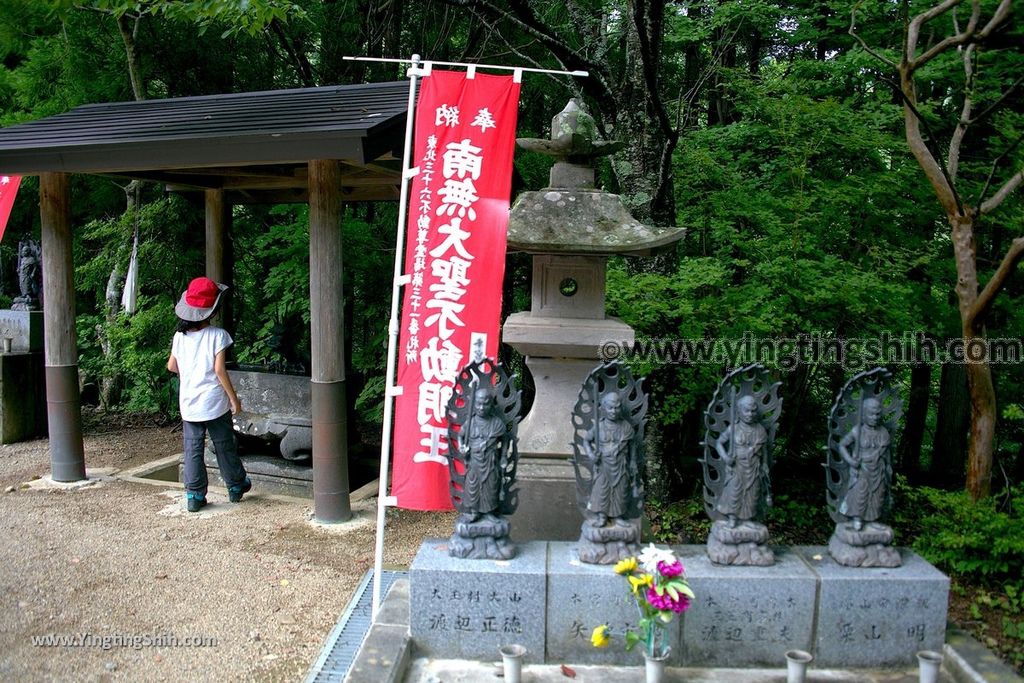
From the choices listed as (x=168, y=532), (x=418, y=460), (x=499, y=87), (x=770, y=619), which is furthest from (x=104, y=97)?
(x=770, y=619)

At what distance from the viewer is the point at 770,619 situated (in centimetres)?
393

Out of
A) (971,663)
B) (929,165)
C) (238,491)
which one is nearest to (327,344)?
(238,491)

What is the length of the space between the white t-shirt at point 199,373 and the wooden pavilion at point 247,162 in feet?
3.11

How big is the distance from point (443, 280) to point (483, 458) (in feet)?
4.31

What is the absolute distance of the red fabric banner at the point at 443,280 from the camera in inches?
189

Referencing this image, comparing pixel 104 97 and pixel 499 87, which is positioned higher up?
pixel 104 97

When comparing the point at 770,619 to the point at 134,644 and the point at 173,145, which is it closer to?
the point at 134,644

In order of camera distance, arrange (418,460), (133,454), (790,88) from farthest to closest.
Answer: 1. (133,454)
2. (790,88)
3. (418,460)

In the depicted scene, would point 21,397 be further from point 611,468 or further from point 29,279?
point 611,468

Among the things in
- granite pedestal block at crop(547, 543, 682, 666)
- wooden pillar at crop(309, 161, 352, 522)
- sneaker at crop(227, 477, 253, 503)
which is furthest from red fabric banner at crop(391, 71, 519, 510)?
sneaker at crop(227, 477, 253, 503)

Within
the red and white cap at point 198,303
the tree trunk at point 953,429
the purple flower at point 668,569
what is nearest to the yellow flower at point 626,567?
the purple flower at point 668,569

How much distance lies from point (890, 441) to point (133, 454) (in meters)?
8.83

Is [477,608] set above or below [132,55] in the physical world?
below

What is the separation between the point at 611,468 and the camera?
4141 mm
